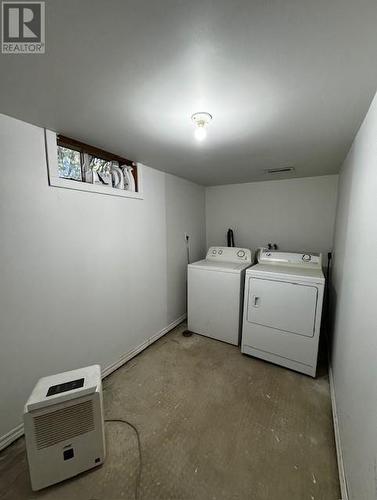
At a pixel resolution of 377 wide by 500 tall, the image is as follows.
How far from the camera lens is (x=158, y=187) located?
2535 mm

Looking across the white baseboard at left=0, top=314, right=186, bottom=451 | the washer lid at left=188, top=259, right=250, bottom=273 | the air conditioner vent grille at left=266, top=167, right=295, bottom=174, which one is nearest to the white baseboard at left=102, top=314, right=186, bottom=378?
the white baseboard at left=0, top=314, right=186, bottom=451

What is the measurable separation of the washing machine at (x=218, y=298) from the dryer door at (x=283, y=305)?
22 centimetres

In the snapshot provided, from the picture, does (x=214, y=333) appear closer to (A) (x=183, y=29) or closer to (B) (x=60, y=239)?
(B) (x=60, y=239)

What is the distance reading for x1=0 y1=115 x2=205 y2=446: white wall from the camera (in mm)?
1366

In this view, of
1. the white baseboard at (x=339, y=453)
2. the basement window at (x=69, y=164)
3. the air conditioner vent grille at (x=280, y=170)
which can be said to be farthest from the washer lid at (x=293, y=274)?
the basement window at (x=69, y=164)

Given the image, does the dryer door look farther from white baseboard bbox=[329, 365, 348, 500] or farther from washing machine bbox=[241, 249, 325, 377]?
white baseboard bbox=[329, 365, 348, 500]

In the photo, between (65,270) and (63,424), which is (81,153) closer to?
(65,270)

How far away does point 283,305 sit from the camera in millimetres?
2117

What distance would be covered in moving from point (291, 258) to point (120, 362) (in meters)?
2.31

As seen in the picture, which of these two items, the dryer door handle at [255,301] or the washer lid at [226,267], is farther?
the washer lid at [226,267]

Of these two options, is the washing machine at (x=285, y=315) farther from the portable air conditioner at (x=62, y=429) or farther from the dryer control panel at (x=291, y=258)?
the portable air conditioner at (x=62, y=429)

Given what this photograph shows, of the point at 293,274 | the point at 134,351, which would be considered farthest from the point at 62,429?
the point at 293,274

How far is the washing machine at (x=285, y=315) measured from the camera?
1.99 metres

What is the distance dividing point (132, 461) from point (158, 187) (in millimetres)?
2422
